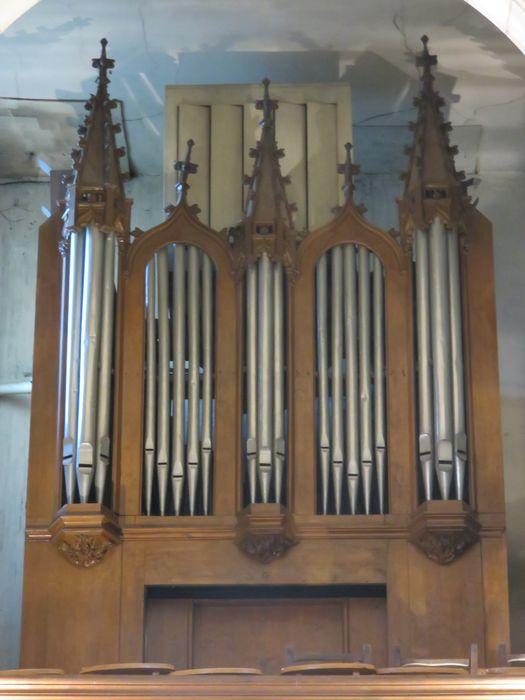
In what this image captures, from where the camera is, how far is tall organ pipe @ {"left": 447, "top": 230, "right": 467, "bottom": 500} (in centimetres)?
1102

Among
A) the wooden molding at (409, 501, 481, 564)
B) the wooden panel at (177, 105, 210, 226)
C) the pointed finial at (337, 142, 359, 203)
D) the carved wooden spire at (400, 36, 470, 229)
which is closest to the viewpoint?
the wooden molding at (409, 501, 481, 564)

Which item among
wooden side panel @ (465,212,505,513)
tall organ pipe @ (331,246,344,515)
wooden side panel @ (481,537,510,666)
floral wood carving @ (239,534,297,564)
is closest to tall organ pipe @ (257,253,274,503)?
floral wood carving @ (239,534,297,564)

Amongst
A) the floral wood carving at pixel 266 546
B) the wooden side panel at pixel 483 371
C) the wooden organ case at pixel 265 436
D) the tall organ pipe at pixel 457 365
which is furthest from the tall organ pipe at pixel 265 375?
the wooden side panel at pixel 483 371

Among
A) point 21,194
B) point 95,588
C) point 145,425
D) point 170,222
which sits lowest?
point 95,588

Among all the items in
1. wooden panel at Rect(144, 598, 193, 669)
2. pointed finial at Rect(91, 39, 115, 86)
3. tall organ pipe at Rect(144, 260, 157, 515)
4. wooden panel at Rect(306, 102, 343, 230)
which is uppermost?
pointed finial at Rect(91, 39, 115, 86)

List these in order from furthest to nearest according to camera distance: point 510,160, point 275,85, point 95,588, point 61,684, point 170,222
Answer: point 510,160 < point 275,85 < point 170,222 < point 95,588 < point 61,684

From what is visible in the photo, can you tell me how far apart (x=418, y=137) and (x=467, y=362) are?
1.69m

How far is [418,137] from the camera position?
12.0 metres

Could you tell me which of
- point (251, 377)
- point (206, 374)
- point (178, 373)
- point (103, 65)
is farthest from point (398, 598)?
point (103, 65)

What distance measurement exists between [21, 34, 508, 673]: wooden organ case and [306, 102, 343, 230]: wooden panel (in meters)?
0.48

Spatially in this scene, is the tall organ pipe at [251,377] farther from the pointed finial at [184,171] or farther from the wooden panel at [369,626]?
the wooden panel at [369,626]

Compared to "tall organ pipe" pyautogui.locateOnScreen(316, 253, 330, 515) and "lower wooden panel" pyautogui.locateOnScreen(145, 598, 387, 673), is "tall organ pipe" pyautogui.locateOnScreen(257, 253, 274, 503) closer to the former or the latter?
"tall organ pipe" pyautogui.locateOnScreen(316, 253, 330, 515)

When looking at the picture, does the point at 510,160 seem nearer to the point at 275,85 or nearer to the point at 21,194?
the point at 275,85

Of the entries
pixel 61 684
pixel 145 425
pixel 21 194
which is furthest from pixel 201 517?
pixel 21 194
